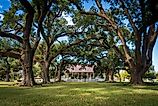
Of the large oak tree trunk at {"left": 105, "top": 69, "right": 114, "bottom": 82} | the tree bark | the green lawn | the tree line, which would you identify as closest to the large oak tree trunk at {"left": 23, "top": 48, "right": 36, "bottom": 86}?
the tree line

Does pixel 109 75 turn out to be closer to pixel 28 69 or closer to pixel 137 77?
pixel 137 77

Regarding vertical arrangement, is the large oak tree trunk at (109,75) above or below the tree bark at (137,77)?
above

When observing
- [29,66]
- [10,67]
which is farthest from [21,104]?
Result: [10,67]

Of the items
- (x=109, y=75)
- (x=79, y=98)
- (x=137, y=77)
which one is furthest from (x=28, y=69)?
(x=109, y=75)

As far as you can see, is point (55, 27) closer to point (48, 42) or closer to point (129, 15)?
point (48, 42)

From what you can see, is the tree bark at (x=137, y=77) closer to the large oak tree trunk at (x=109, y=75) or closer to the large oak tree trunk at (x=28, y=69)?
the large oak tree trunk at (x=28, y=69)

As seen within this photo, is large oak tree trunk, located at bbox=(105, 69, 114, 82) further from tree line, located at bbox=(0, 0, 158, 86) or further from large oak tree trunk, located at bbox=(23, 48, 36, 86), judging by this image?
large oak tree trunk, located at bbox=(23, 48, 36, 86)

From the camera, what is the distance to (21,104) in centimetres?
1286

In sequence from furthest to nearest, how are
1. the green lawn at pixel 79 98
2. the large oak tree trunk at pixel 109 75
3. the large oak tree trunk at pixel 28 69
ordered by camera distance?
1. the large oak tree trunk at pixel 109 75
2. the large oak tree trunk at pixel 28 69
3. the green lawn at pixel 79 98

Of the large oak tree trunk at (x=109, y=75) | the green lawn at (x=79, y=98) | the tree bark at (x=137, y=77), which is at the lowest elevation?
the green lawn at (x=79, y=98)

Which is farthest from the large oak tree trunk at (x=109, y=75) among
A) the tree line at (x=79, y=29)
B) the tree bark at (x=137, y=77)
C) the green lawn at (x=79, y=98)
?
the green lawn at (x=79, y=98)

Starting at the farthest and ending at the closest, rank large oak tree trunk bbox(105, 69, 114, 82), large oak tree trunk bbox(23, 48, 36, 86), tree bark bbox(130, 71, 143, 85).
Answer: large oak tree trunk bbox(105, 69, 114, 82) < tree bark bbox(130, 71, 143, 85) < large oak tree trunk bbox(23, 48, 36, 86)

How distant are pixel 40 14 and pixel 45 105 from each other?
78.6 feet

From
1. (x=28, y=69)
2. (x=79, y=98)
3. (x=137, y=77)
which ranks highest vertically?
(x=28, y=69)
